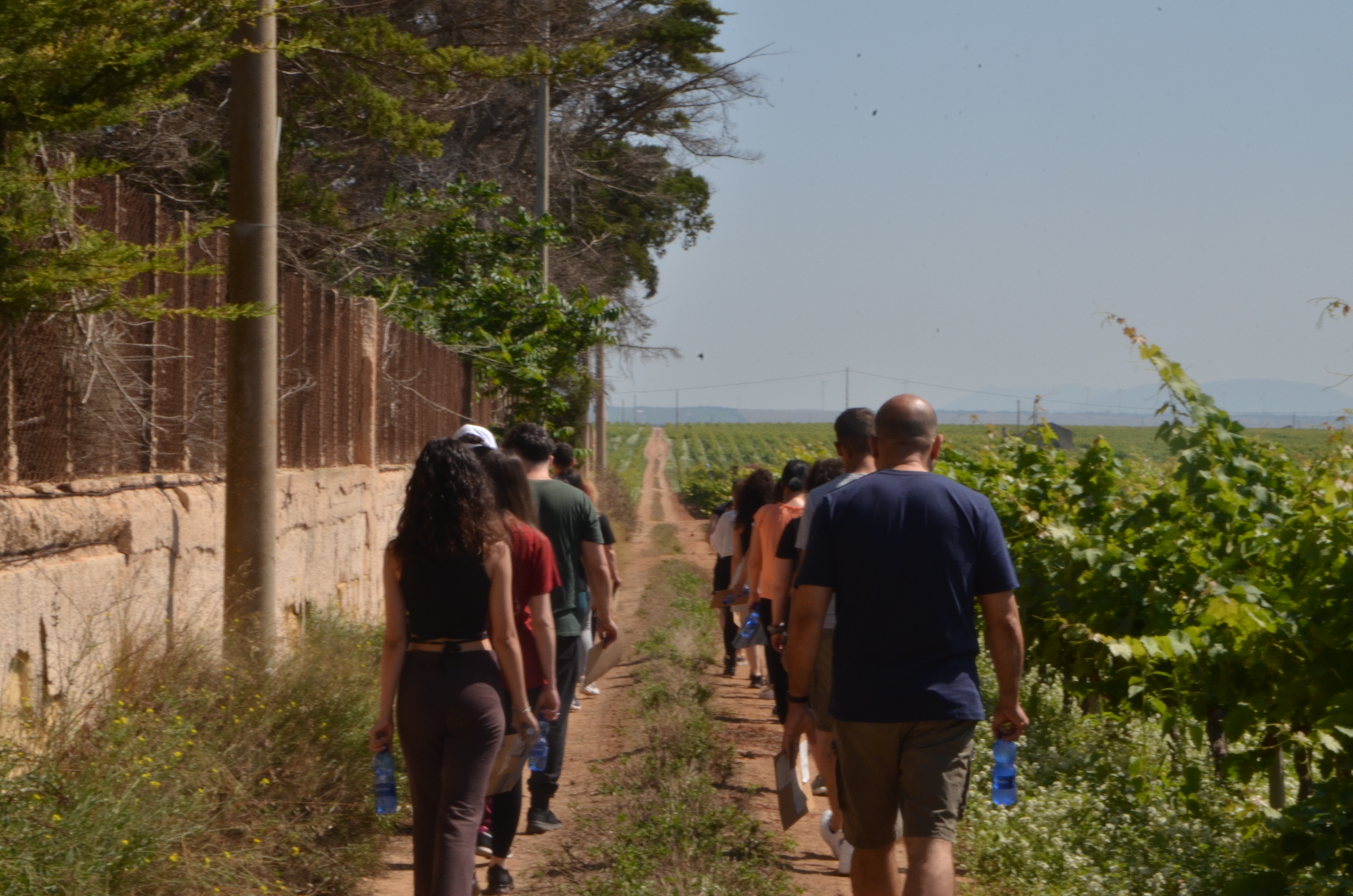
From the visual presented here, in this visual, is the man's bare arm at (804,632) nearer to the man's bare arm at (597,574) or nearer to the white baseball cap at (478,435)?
the white baseball cap at (478,435)

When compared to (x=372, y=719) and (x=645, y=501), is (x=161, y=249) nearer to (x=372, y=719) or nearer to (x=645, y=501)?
(x=372, y=719)

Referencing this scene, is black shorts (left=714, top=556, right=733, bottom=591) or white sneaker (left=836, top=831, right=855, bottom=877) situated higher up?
black shorts (left=714, top=556, right=733, bottom=591)

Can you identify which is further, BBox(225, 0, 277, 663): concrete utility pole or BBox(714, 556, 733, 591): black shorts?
BBox(714, 556, 733, 591): black shorts

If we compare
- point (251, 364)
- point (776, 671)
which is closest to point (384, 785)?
point (251, 364)

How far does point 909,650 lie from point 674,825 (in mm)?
2648

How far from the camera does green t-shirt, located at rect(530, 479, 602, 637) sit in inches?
249

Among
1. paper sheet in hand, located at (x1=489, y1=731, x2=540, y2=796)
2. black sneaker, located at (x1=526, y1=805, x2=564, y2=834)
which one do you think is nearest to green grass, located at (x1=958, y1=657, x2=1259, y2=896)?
black sneaker, located at (x1=526, y1=805, x2=564, y2=834)

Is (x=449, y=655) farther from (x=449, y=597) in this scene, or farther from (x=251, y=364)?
(x=251, y=364)

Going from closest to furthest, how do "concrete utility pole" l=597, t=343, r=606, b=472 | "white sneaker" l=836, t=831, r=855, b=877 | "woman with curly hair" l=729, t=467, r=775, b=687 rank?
"white sneaker" l=836, t=831, r=855, b=877, "woman with curly hair" l=729, t=467, r=775, b=687, "concrete utility pole" l=597, t=343, r=606, b=472

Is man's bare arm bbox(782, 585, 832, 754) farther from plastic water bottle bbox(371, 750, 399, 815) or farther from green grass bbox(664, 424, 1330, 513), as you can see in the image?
green grass bbox(664, 424, 1330, 513)

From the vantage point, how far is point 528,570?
506 centimetres

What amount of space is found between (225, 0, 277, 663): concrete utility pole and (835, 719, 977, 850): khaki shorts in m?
3.42

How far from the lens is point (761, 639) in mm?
8008

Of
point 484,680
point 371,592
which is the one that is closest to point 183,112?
point 371,592
